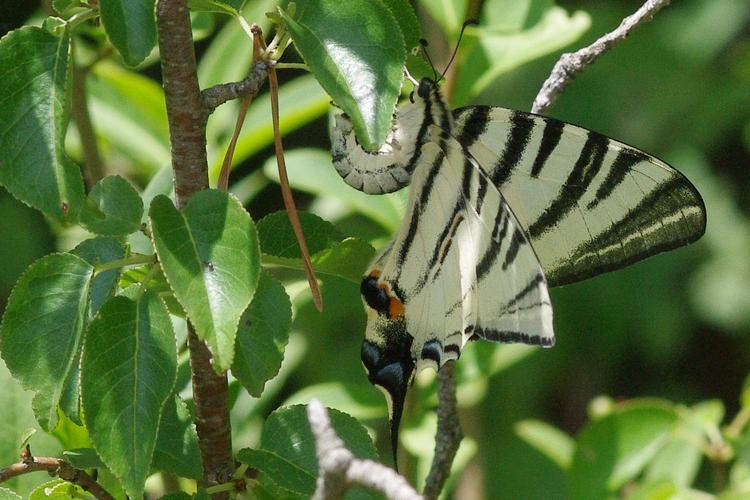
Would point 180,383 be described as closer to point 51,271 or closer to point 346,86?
point 51,271

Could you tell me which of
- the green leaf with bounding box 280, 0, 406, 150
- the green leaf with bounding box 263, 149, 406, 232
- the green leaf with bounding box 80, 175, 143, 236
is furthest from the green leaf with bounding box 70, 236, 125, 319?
the green leaf with bounding box 263, 149, 406, 232

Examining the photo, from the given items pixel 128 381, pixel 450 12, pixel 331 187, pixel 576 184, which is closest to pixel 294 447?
pixel 128 381

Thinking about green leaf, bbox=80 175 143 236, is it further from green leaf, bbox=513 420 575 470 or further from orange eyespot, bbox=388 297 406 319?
green leaf, bbox=513 420 575 470

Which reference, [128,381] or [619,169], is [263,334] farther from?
[619,169]

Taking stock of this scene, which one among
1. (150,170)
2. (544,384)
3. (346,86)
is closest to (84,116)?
(150,170)

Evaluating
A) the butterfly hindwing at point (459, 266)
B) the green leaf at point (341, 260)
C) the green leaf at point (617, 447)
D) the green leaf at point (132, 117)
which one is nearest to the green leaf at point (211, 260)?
the green leaf at point (341, 260)

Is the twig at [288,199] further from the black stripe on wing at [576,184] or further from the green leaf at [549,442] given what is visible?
the green leaf at [549,442]
